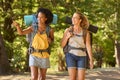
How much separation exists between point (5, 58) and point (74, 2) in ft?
17.3

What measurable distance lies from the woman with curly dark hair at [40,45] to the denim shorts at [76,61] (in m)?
0.39

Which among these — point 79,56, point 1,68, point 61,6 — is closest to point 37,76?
point 79,56

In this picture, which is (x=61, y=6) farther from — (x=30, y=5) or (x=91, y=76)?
(x=91, y=76)

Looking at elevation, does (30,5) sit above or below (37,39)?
above

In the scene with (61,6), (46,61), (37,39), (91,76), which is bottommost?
(91,76)

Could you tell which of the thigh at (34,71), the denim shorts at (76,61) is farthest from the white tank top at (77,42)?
the thigh at (34,71)

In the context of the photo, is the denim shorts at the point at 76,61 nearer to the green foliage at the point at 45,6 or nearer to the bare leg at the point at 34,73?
the bare leg at the point at 34,73

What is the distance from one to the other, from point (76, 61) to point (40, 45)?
2.33ft

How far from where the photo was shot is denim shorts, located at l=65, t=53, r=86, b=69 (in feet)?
19.5

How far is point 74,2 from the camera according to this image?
1545cm

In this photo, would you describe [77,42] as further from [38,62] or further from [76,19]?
[38,62]

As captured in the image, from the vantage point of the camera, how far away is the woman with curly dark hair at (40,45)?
5.83 m

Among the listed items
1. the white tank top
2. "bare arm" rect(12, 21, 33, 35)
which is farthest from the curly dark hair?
the white tank top

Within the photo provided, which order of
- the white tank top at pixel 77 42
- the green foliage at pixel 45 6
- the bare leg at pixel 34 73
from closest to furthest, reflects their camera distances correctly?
1. the bare leg at pixel 34 73
2. the white tank top at pixel 77 42
3. the green foliage at pixel 45 6
